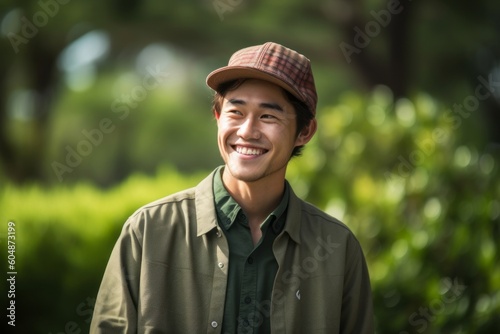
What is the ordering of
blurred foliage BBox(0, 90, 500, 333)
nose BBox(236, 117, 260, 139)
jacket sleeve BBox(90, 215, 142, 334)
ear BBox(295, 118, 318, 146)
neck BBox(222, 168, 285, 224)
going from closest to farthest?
jacket sleeve BBox(90, 215, 142, 334) → nose BBox(236, 117, 260, 139) → neck BBox(222, 168, 285, 224) → ear BBox(295, 118, 318, 146) → blurred foliage BBox(0, 90, 500, 333)

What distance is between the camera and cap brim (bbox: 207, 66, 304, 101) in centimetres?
292

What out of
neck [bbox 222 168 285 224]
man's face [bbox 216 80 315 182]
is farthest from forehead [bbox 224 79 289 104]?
neck [bbox 222 168 285 224]

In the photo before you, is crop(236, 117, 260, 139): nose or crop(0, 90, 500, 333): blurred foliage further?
crop(0, 90, 500, 333): blurred foliage

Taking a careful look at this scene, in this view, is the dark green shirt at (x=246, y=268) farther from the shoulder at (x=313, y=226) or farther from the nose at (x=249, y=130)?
the nose at (x=249, y=130)

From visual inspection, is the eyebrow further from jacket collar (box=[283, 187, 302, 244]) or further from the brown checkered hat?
jacket collar (box=[283, 187, 302, 244])

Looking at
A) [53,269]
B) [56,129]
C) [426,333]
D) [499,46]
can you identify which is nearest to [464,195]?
[426,333]

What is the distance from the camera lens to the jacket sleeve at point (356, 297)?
317cm

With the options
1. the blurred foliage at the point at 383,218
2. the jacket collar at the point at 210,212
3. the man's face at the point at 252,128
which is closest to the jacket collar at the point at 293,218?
the jacket collar at the point at 210,212

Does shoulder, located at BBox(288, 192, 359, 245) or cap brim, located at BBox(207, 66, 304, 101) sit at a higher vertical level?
cap brim, located at BBox(207, 66, 304, 101)

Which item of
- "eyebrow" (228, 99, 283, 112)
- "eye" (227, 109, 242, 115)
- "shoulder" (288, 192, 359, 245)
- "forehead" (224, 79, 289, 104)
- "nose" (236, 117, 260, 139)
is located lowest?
"shoulder" (288, 192, 359, 245)

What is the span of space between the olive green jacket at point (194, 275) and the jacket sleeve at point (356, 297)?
0.04 metres

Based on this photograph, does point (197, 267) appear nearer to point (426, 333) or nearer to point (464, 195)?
point (426, 333)

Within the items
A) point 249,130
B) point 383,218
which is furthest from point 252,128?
point 383,218

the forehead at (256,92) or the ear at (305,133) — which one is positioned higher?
the forehead at (256,92)
